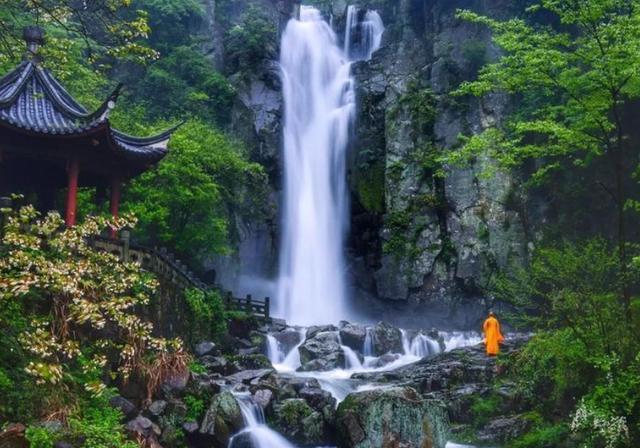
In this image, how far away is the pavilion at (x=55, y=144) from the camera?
14.9 meters

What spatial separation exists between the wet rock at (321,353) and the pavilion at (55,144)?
9096mm

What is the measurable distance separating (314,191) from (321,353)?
13342mm

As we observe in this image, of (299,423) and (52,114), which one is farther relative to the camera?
(52,114)

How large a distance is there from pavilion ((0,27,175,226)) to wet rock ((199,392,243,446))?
5.42 meters

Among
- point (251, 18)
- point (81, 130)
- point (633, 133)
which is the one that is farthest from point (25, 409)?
point (251, 18)

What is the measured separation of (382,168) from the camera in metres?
35.3

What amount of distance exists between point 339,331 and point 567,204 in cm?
1206

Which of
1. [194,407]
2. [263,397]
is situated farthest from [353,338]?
[194,407]

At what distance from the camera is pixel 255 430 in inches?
587

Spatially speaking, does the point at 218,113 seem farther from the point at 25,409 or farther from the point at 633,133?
the point at 25,409

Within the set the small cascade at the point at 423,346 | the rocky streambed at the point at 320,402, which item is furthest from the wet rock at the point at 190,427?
the small cascade at the point at 423,346

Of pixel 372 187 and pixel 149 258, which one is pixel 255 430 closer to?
pixel 149 258

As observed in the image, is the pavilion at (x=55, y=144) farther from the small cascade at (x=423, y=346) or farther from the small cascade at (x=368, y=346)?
the small cascade at (x=423, y=346)

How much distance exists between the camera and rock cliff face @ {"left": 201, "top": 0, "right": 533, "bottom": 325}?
3173 centimetres
